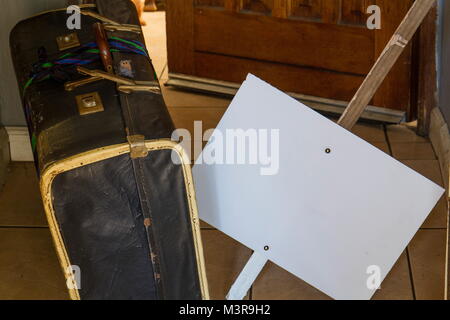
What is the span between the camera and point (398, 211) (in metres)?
1.66

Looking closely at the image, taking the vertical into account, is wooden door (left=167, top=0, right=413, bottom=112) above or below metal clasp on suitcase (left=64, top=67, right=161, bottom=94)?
below

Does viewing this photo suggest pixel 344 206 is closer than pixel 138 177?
No

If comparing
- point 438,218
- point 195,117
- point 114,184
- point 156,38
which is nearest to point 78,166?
point 114,184

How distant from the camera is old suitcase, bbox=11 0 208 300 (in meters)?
1.51

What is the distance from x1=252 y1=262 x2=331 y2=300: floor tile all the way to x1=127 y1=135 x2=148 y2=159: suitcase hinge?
0.59 metres

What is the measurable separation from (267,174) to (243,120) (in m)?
0.13

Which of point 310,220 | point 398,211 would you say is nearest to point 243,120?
point 310,220

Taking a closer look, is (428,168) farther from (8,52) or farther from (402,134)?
(8,52)

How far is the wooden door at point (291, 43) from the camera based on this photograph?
8.38ft

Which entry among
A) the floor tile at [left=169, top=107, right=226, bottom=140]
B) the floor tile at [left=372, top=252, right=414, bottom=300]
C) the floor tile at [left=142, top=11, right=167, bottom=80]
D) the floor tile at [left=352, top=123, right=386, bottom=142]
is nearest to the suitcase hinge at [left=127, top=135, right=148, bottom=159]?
the floor tile at [left=372, top=252, right=414, bottom=300]

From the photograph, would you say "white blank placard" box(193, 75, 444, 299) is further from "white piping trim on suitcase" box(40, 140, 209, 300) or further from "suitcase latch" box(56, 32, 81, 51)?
"suitcase latch" box(56, 32, 81, 51)

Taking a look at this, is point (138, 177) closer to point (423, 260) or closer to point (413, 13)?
point (413, 13)

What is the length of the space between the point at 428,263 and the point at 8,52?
1363mm

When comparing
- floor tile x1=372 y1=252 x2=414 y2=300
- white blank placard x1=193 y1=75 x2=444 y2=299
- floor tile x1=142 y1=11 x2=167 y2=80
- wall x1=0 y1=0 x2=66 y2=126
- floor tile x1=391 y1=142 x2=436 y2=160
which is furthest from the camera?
floor tile x1=142 y1=11 x2=167 y2=80
